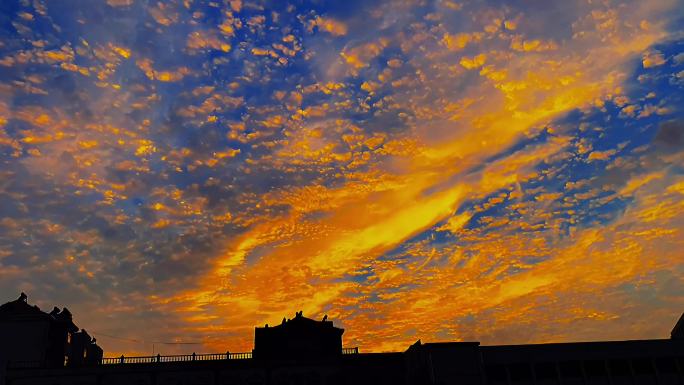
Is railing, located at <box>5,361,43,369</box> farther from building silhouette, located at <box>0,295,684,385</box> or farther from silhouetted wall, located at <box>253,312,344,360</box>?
silhouetted wall, located at <box>253,312,344,360</box>

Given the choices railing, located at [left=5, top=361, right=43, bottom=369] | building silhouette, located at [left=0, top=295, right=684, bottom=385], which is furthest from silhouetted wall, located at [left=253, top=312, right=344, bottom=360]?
railing, located at [left=5, top=361, right=43, bottom=369]

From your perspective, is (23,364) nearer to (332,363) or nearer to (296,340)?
(296,340)

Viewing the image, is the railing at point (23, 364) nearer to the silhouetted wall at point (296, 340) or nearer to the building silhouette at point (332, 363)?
the building silhouette at point (332, 363)

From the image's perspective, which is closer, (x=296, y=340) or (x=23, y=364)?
(x=23, y=364)

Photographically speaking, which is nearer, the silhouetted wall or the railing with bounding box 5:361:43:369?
the railing with bounding box 5:361:43:369

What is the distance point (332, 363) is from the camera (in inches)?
1800

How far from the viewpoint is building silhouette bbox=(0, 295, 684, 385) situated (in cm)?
4022

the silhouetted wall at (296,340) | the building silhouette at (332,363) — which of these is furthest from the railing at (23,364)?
the silhouetted wall at (296,340)

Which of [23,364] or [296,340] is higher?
[296,340]

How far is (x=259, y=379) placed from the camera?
4544 cm

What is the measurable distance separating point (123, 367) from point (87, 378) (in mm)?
2958

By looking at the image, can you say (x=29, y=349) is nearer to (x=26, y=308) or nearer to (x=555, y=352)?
(x=26, y=308)

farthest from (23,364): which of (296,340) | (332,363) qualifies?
(332,363)

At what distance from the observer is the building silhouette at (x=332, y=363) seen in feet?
132
